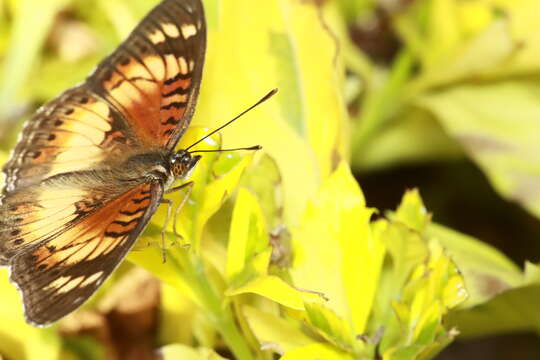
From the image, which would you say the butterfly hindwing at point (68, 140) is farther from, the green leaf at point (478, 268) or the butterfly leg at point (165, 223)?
the green leaf at point (478, 268)

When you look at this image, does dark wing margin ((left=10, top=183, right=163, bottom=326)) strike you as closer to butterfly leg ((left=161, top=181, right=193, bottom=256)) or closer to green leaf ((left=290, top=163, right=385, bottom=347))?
butterfly leg ((left=161, top=181, right=193, bottom=256))

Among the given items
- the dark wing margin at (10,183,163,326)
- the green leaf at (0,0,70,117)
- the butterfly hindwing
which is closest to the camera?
the dark wing margin at (10,183,163,326)

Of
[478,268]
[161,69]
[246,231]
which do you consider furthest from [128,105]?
[478,268]

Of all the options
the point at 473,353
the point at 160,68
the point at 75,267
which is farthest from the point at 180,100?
the point at 473,353

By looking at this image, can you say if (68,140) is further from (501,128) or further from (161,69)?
(501,128)

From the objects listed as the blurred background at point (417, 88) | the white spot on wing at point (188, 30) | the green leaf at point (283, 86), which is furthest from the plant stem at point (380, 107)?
the white spot on wing at point (188, 30)

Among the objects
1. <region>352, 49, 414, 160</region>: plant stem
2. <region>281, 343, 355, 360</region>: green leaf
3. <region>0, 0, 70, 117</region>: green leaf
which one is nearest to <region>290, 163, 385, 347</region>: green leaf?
<region>281, 343, 355, 360</region>: green leaf

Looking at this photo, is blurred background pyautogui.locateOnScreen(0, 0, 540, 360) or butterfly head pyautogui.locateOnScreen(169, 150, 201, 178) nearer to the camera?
butterfly head pyautogui.locateOnScreen(169, 150, 201, 178)

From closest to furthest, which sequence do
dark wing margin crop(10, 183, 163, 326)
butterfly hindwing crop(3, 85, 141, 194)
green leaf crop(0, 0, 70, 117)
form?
dark wing margin crop(10, 183, 163, 326), butterfly hindwing crop(3, 85, 141, 194), green leaf crop(0, 0, 70, 117)
